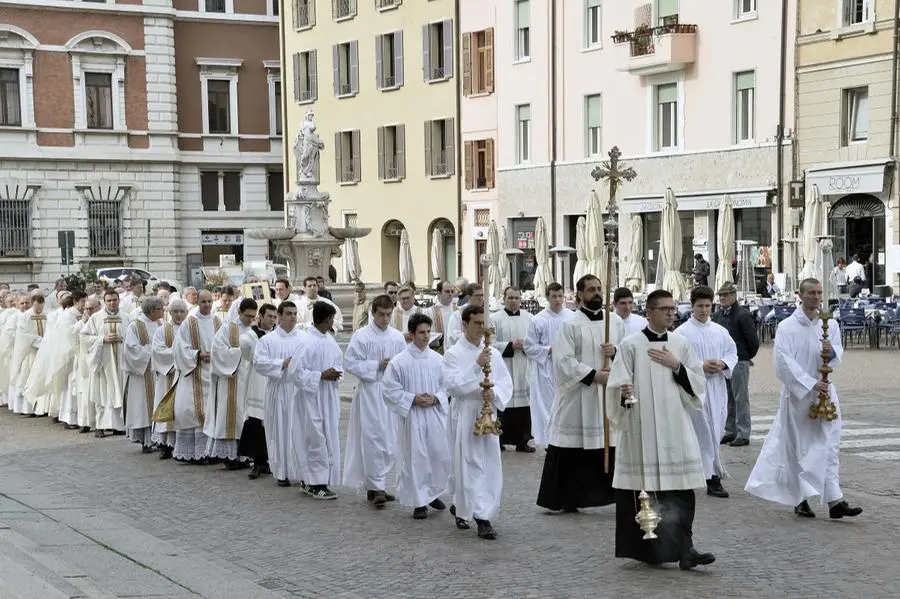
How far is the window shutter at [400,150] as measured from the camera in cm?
4859

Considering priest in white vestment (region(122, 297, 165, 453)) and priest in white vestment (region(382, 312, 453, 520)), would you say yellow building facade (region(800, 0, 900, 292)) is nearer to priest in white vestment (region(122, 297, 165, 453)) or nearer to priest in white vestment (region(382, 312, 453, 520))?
priest in white vestment (region(122, 297, 165, 453))

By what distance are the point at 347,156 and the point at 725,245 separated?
77.3 feet

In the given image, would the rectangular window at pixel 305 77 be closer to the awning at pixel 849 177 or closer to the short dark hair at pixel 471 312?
the awning at pixel 849 177

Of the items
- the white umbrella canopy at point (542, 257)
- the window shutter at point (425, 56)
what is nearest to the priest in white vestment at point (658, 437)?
the white umbrella canopy at point (542, 257)

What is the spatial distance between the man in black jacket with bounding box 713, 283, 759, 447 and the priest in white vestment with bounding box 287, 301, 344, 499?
448 cm

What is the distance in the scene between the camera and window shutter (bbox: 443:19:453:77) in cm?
4603

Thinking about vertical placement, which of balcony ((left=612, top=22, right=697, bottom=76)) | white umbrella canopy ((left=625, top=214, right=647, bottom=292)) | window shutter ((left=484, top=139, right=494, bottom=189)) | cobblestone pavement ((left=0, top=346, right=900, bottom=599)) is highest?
balcony ((left=612, top=22, right=697, bottom=76))

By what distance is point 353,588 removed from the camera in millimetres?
9062

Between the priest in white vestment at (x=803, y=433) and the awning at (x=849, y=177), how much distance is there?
69.9ft

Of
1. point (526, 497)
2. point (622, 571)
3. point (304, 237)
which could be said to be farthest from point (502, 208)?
point (622, 571)

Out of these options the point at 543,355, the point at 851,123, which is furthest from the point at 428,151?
the point at 543,355

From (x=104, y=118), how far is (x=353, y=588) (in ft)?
154

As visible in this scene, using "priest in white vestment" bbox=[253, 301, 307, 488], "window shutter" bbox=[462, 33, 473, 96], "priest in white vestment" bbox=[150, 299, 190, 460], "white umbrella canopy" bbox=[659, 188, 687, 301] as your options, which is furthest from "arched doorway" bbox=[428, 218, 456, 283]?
"priest in white vestment" bbox=[253, 301, 307, 488]

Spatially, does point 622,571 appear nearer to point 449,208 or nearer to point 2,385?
point 2,385
